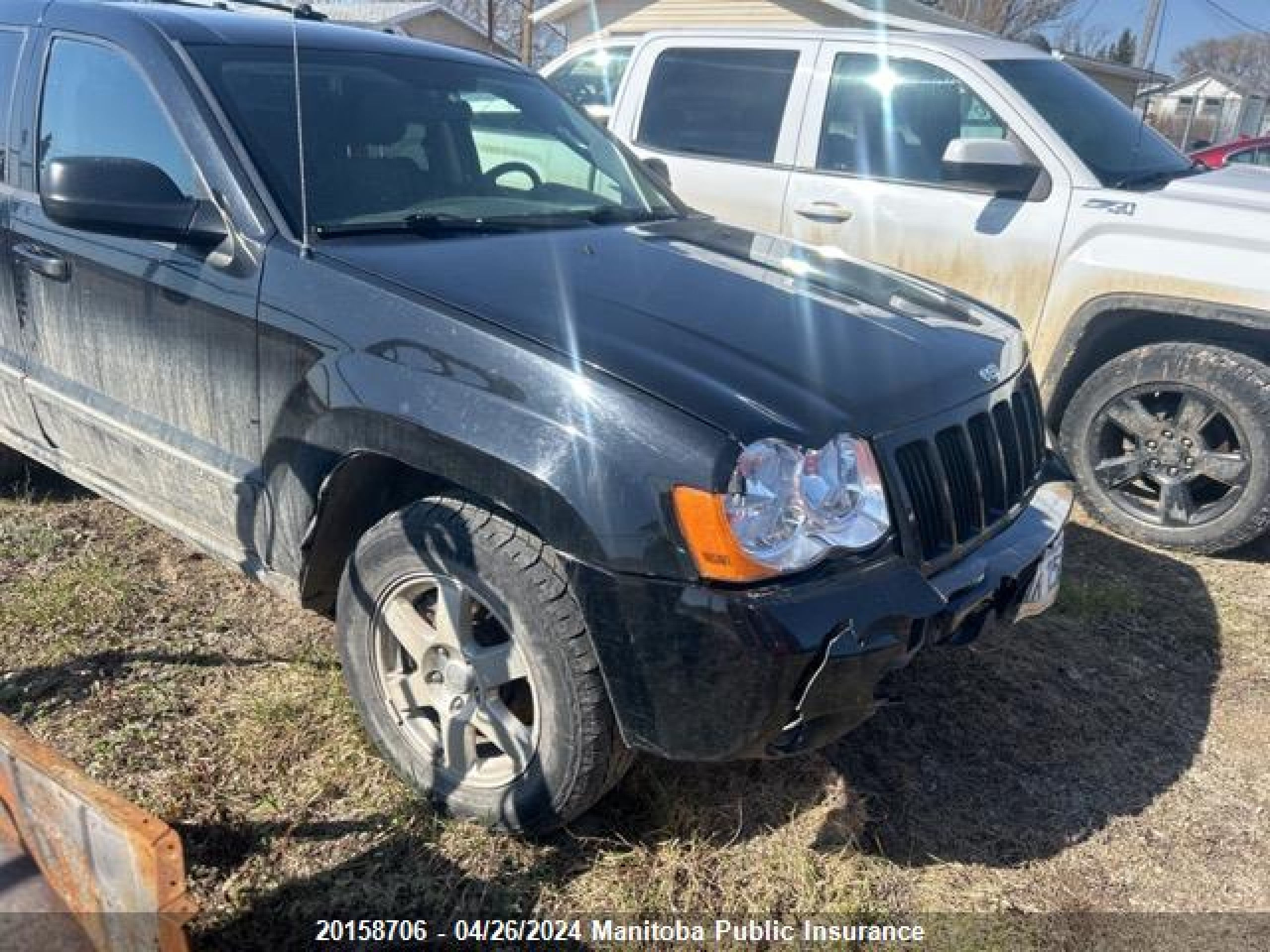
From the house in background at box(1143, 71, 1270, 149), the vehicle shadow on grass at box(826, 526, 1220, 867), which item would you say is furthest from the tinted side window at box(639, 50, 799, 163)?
the house in background at box(1143, 71, 1270, 149)

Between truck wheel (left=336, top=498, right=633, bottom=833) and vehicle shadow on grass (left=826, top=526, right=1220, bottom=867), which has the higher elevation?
truck wheel (left=336, top=498, right=633, bottom=833)

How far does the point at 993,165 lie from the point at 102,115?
11.5ft

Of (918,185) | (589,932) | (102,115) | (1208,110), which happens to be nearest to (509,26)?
(918,185)

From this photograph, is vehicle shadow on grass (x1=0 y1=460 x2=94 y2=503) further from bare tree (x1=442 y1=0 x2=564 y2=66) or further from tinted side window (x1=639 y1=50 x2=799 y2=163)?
bare tree (x1=442 y1=0 x2=564 y2=66)

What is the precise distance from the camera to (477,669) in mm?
2367

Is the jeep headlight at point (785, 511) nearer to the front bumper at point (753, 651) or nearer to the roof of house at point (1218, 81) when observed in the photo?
the front bumper at point (753, 651)

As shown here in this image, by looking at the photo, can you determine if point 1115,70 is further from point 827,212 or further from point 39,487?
point 39,487

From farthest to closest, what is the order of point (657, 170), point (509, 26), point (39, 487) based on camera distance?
point (509, 26), point (657, 170), point (39, 487)

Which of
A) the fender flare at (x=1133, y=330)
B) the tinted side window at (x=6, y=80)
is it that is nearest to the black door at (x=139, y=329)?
the tinted side window at (x=6, y=80)

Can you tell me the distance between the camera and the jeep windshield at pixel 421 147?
9.05 feet

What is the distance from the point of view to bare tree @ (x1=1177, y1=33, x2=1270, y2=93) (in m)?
65.0

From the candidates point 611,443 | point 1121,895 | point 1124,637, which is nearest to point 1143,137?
point 1124,637

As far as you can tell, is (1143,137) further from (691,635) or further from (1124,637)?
(691,635)

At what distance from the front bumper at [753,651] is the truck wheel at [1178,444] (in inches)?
108
